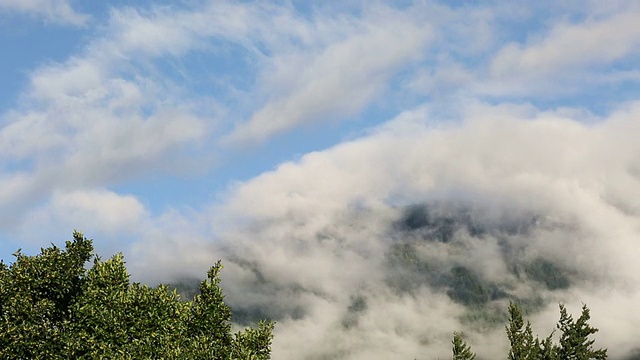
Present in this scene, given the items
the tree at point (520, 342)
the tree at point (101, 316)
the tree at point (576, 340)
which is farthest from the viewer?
the tree at point (576, 340)

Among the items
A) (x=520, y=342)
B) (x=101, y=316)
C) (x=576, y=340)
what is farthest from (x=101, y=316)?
(x=576, y=340)

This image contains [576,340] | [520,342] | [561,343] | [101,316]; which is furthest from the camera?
[561,343]

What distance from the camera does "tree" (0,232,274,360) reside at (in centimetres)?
4072

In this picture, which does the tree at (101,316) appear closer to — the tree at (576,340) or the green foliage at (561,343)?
the green foliage at (561,343)

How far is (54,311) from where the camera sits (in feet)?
144

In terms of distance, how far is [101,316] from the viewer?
41.2 metres

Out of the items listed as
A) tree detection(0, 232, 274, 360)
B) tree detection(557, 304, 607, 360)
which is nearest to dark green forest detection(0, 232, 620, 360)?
tree detection(0, 232, 274, 360)

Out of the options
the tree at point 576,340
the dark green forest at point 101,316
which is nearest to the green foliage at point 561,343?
the tree at point 576,340

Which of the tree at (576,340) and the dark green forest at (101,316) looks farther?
the tree at (576,340)

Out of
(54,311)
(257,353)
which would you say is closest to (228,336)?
(257,353)

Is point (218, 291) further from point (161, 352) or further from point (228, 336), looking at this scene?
point (161, 352)

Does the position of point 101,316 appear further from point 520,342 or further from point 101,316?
point 520,342

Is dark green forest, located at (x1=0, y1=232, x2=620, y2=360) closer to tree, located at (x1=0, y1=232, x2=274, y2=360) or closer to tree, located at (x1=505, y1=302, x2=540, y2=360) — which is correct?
tree, located at (x1=0, y1=232, x2=274, y2=360)

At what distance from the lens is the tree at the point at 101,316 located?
4072 cm
